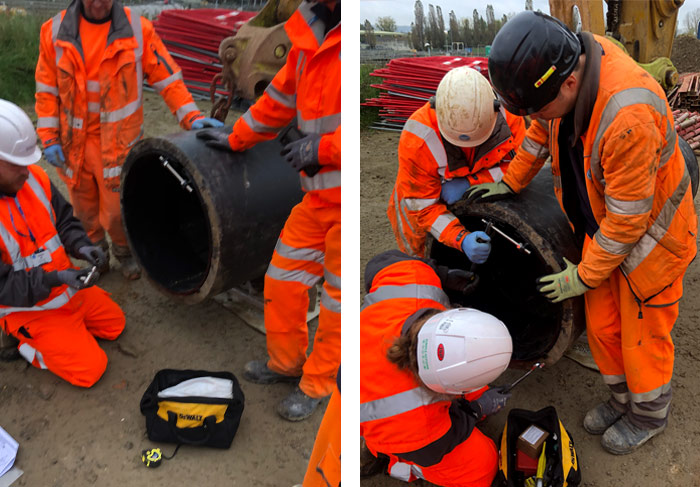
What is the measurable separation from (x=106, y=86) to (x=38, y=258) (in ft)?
3.73

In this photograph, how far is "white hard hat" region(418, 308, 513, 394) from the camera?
1851 mm

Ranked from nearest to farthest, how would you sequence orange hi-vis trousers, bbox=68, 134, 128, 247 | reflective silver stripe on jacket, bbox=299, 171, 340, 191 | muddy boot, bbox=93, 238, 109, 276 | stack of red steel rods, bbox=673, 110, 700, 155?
reflective silver stripe on jacket, bbox=299, 171, 340, 191 → orange hi-vis trousers, bbox=68, 134, 128, 247 → muddy boot, bbox=93, 238, 109, 276 → stack of red steel rods, bbox=673, 110, 700, 155

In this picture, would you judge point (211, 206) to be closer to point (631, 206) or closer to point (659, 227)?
point (631, 206)

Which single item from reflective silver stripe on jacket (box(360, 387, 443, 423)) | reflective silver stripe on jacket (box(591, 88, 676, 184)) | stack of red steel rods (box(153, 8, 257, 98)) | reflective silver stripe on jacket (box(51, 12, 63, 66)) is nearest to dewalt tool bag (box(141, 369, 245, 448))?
reflective silver stripe on jacket (box(360, 387, 443, 423))

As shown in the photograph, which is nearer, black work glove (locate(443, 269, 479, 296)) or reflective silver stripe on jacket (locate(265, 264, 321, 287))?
black work glove (locate(443, 269, 479, 296))

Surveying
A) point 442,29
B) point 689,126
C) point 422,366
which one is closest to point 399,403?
point 422,366

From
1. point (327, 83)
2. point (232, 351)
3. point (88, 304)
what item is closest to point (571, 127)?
point (327, 83)

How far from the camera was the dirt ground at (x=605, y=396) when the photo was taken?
8.13 ft

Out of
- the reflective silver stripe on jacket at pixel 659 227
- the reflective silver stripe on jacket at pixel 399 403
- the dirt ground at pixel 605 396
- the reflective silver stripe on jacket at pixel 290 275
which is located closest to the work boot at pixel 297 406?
the dirt ground at pixel 605 396

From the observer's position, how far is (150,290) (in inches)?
148

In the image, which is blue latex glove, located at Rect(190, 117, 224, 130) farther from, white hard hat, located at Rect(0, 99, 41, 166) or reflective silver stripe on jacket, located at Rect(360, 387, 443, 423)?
reflective silver stripe on jacket, located at Rect(360, 387, 443, 423)

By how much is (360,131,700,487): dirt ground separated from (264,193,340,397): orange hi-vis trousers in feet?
1.88

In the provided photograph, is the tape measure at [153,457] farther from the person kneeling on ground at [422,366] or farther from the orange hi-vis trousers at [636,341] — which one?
the orange hi-vis trousers at [636,341]

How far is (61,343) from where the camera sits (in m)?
2.95
